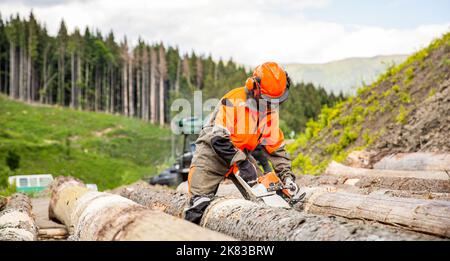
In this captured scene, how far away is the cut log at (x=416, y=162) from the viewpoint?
7785 millimetres

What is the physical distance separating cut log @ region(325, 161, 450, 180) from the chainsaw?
275cm

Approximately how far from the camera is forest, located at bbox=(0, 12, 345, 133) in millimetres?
64875

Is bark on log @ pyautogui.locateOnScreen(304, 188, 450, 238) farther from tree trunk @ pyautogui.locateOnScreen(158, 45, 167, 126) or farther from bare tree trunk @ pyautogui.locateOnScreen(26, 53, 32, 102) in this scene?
tree trunk @ pyautogui.locateOnScreen(158, 45, 167, 126)

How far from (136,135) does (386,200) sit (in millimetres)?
51112

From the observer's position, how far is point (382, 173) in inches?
330

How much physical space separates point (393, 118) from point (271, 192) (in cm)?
823

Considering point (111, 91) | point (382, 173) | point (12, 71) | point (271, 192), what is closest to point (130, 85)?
point (111, 91)

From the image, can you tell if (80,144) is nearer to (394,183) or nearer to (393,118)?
(393,118)

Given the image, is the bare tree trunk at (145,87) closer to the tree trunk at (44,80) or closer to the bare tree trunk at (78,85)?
the bare tree trunk at (78,85)

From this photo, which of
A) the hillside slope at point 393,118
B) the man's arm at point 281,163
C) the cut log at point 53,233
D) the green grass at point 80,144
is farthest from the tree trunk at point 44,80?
the man's arm at point 281,163

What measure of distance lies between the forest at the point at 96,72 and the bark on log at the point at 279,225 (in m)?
53.2

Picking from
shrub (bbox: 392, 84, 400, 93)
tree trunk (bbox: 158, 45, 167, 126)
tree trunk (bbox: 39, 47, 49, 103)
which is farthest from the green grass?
shrub (bbox: 392, 84, 400, 93)

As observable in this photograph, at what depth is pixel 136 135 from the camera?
178ft

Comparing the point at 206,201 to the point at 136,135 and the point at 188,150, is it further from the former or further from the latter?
the point at 136,135
